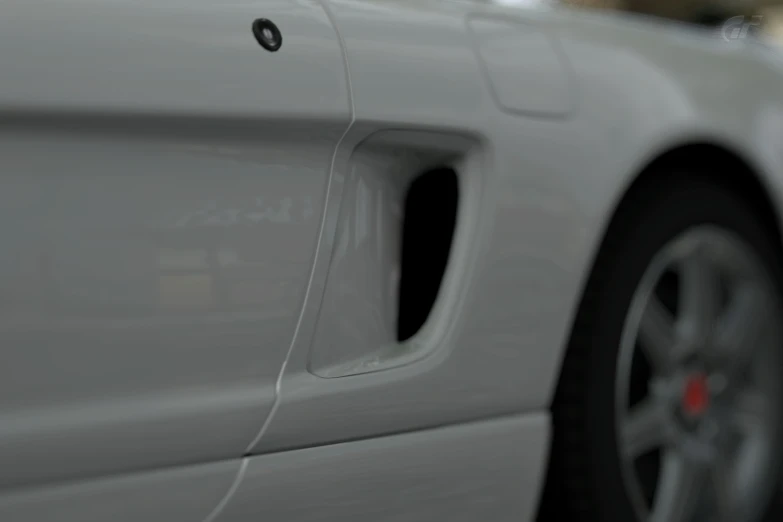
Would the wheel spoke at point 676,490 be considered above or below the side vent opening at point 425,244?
below

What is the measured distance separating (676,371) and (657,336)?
121 mm

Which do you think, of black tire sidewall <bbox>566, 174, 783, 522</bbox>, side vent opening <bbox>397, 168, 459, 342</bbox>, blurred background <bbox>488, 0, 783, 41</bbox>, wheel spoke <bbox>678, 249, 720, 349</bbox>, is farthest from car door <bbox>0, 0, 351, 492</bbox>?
blurred background <bbox>488, 0, 783, 41</bbox>

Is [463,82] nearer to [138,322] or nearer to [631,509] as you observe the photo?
[138,322]

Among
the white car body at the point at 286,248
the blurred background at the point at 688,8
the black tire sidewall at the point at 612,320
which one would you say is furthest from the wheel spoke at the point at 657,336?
the blurred background at the point at 688,8

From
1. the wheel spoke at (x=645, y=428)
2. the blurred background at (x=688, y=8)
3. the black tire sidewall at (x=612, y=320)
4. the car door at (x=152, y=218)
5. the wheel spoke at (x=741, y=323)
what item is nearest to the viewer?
the car door at (x=152, y=218)

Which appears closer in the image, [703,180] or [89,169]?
[89,169]

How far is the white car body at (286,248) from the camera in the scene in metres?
0.93

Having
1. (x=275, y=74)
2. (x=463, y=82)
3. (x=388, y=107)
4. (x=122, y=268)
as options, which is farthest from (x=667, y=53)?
(x=122, y=268)

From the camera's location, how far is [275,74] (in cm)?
107

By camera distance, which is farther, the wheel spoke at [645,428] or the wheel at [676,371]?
the wheel spoke at [645,428]

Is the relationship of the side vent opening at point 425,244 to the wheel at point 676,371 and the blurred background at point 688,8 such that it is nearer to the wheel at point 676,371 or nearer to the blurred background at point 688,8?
the wheel at point 676,371

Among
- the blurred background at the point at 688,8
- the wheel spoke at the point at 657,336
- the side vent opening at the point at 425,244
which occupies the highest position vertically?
the blurred background at the point at 688,8

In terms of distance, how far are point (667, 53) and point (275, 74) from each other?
2.91 feet

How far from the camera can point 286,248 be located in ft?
3.61
